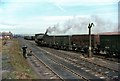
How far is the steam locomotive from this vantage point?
34778 mm

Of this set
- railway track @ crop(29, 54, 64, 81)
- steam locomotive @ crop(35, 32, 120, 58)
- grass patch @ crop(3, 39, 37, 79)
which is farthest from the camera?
steam locomotive @ crop(35, 32, 120, 58)

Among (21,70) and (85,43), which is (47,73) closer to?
(21,70)

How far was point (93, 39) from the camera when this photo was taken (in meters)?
43.5

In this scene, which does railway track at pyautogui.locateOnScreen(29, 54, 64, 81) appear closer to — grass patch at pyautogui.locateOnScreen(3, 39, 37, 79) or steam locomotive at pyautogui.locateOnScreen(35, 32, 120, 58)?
grass patch at pyautogui.locateOnScreen(3, 39, 37, 79)

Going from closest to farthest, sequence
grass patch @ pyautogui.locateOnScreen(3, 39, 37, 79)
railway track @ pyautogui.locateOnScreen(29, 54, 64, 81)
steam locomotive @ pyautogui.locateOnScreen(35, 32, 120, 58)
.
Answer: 1. grass patch @ pyautogui.locateOnScreen(3, 39, 37, 79)
2. railway track @ pyautogui.locateOnScreen(29, 54, 64, 81)
3. steam locomotive @ pyautogui.locateOnScreen(35, 32, 120, 58)

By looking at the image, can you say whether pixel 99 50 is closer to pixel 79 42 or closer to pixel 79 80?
pixel 79 42

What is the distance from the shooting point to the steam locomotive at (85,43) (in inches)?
1369

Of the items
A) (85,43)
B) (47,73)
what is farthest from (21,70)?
(85,43)

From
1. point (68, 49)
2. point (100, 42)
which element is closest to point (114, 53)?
point (100, 42)

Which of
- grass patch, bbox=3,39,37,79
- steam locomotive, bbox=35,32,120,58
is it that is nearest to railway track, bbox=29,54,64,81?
grass patch, bbox=3,39,37,79

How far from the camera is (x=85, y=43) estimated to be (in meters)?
46.1

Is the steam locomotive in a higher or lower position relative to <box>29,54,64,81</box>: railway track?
higher

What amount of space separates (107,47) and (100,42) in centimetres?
313

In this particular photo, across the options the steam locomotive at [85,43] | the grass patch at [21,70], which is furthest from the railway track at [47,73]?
the steam locomotive at [85,43]
